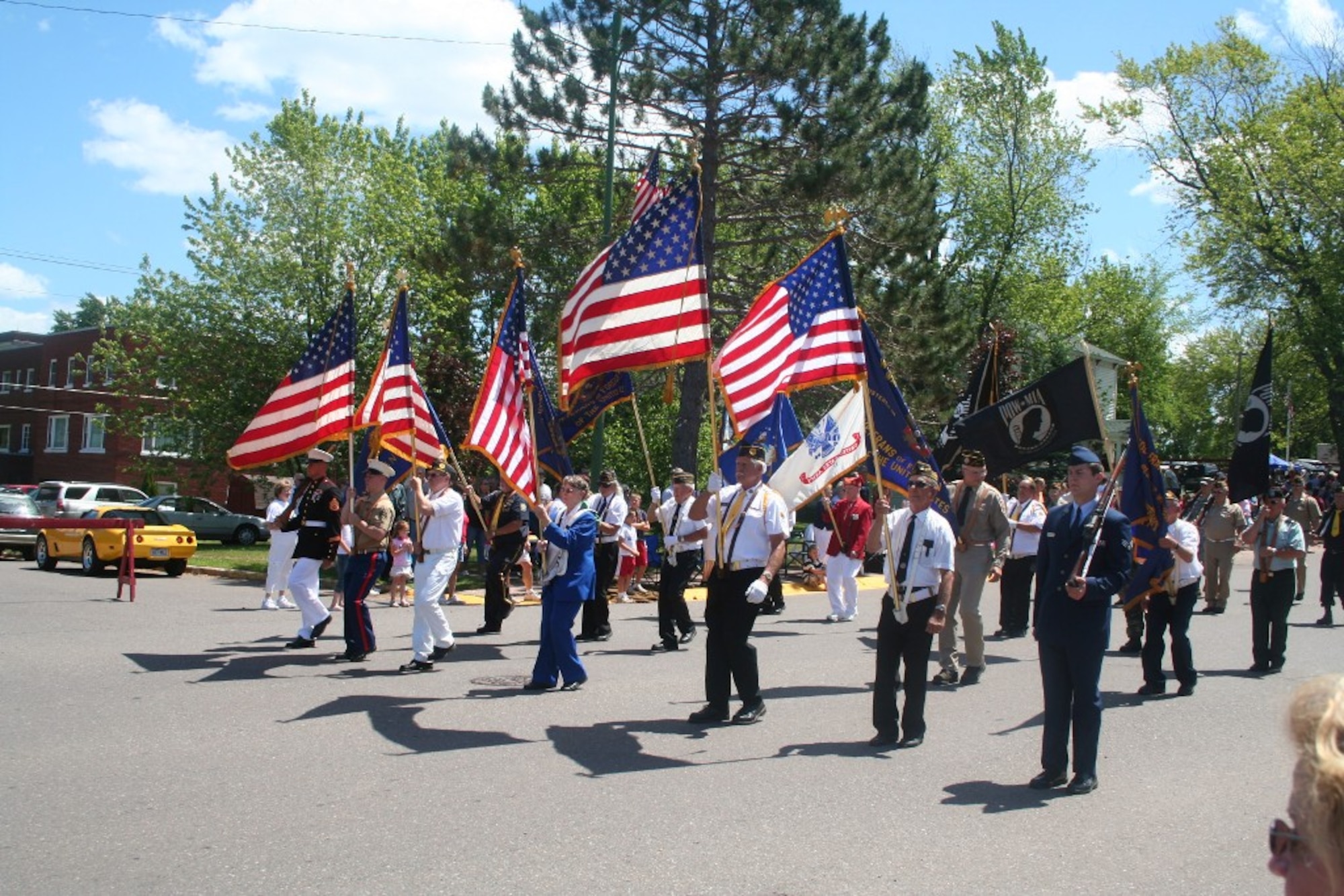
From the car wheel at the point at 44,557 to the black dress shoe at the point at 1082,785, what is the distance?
21.5m

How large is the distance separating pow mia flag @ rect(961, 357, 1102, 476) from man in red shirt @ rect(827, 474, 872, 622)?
4.90 metres

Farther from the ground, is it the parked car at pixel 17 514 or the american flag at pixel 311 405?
the american flag at pixel 311 405

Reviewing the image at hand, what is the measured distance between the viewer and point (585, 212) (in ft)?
78.1

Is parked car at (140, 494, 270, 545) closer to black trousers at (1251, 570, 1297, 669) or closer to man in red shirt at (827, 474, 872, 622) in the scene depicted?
man in red shirt at (827, 474, 872, 622)

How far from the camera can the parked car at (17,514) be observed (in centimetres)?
2647

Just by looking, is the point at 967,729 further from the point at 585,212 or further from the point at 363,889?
the point at 585,212

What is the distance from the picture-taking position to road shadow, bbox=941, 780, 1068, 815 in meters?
6.59

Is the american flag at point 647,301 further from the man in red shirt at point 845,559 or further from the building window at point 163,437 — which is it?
the building window at point 163,437

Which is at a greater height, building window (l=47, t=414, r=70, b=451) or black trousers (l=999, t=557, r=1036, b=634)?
building window (l=47, t=414, r=70, b=451)

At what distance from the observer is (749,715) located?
8766mm

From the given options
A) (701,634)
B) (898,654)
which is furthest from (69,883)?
(701,634)

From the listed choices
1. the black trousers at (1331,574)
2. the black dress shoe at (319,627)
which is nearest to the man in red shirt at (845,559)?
the black trousers at (1331,574)

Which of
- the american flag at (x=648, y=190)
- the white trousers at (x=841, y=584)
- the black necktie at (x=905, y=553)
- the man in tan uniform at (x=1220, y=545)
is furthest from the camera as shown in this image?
the man in tan uniform at (x=1220, y=545)

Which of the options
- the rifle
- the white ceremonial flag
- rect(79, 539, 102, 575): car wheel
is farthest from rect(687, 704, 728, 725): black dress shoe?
rect(79, 539, 102, 575): car wheel
